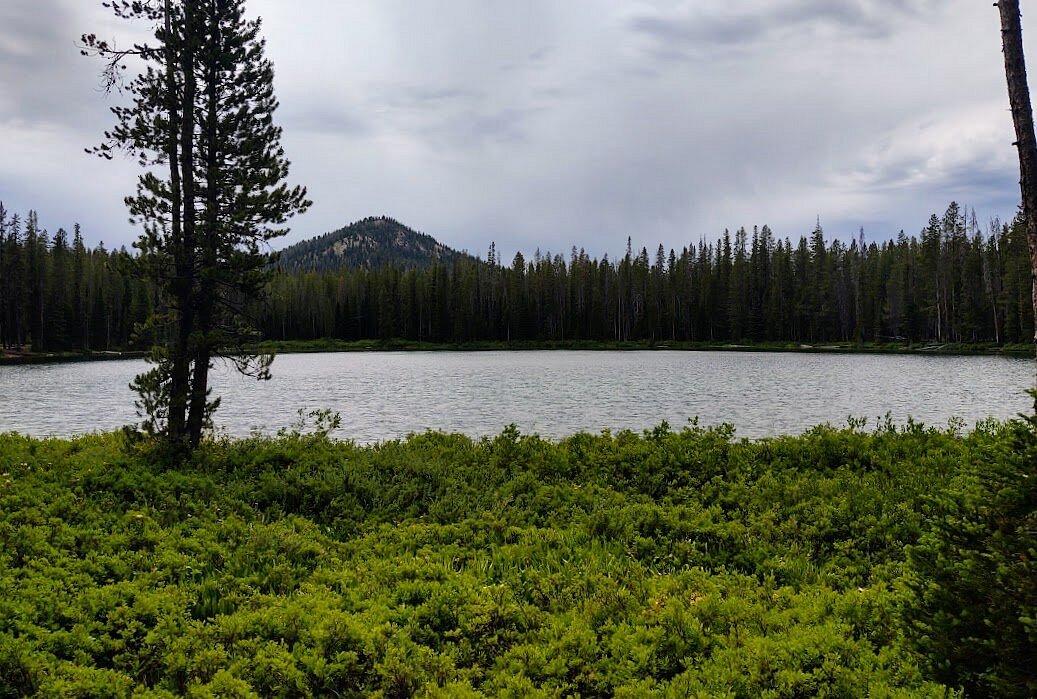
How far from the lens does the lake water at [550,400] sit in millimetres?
22719

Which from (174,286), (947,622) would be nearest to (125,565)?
(174,286)

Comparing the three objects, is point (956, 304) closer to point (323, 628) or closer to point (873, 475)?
point (873, 475)

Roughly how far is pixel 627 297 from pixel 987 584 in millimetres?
127197

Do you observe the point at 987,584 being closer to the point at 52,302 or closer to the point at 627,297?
the point at 52,302

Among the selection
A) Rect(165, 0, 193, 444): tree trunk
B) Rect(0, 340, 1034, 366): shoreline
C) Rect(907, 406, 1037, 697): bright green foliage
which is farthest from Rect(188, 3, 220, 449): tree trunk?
Rect(0, 340, 1034, 366): shoreline

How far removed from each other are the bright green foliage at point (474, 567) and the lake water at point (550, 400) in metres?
6.87

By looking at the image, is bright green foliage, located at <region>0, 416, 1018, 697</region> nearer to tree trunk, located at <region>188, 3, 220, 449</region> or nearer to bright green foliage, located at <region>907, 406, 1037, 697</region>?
bright green foliage, located at <region>907, 406, 1037, 697</region>

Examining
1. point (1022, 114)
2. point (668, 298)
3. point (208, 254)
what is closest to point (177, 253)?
point (208, 254)

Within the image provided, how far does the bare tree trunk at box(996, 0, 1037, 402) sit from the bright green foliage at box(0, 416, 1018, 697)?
8.04ft

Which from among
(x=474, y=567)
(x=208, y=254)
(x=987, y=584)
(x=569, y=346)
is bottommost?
(x=474, y=567)

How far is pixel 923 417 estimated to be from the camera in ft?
76.7

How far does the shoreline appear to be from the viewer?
81300mm

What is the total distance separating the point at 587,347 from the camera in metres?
113

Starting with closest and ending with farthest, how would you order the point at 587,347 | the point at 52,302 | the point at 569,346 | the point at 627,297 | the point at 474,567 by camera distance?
1. the point at 474,567
2. the point at 52,302
3. the point at 587,347
4. the point at 569,346
5. the point at 627,297
